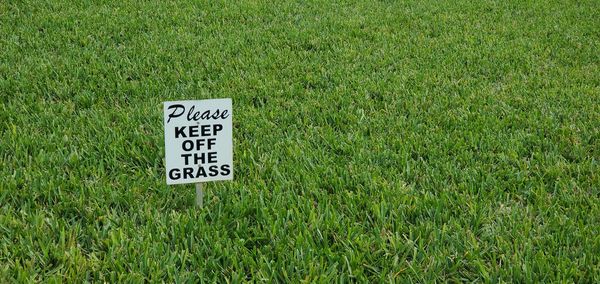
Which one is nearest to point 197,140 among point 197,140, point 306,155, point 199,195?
point 197,140

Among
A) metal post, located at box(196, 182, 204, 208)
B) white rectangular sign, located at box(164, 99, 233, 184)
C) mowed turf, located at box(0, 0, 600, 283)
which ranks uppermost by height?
white rectangular sign, located at box(164, 99, 233, 184)

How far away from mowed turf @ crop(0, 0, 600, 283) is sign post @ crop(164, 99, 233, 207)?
0.73 feet

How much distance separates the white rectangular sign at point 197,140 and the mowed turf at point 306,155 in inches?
8.8

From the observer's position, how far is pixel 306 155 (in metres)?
3.15

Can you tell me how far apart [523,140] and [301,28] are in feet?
10.3

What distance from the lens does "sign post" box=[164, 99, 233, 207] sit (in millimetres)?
2260

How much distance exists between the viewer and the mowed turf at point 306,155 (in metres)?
2.26

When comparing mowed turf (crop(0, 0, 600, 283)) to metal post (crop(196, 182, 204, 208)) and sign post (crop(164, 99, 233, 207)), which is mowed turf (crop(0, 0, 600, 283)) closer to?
metal post (crop(196, 182, 204, 208))

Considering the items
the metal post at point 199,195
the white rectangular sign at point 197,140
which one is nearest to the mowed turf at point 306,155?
the metal post at point 199,195

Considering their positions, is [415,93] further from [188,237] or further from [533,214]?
[188,237]

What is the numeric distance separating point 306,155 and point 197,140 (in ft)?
3.10

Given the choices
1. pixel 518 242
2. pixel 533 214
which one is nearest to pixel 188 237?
pixel 518 242

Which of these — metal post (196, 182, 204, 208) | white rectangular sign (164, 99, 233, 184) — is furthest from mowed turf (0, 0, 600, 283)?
white rectangular sign (164, 99, 233, 184)

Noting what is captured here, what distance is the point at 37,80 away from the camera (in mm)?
4223
